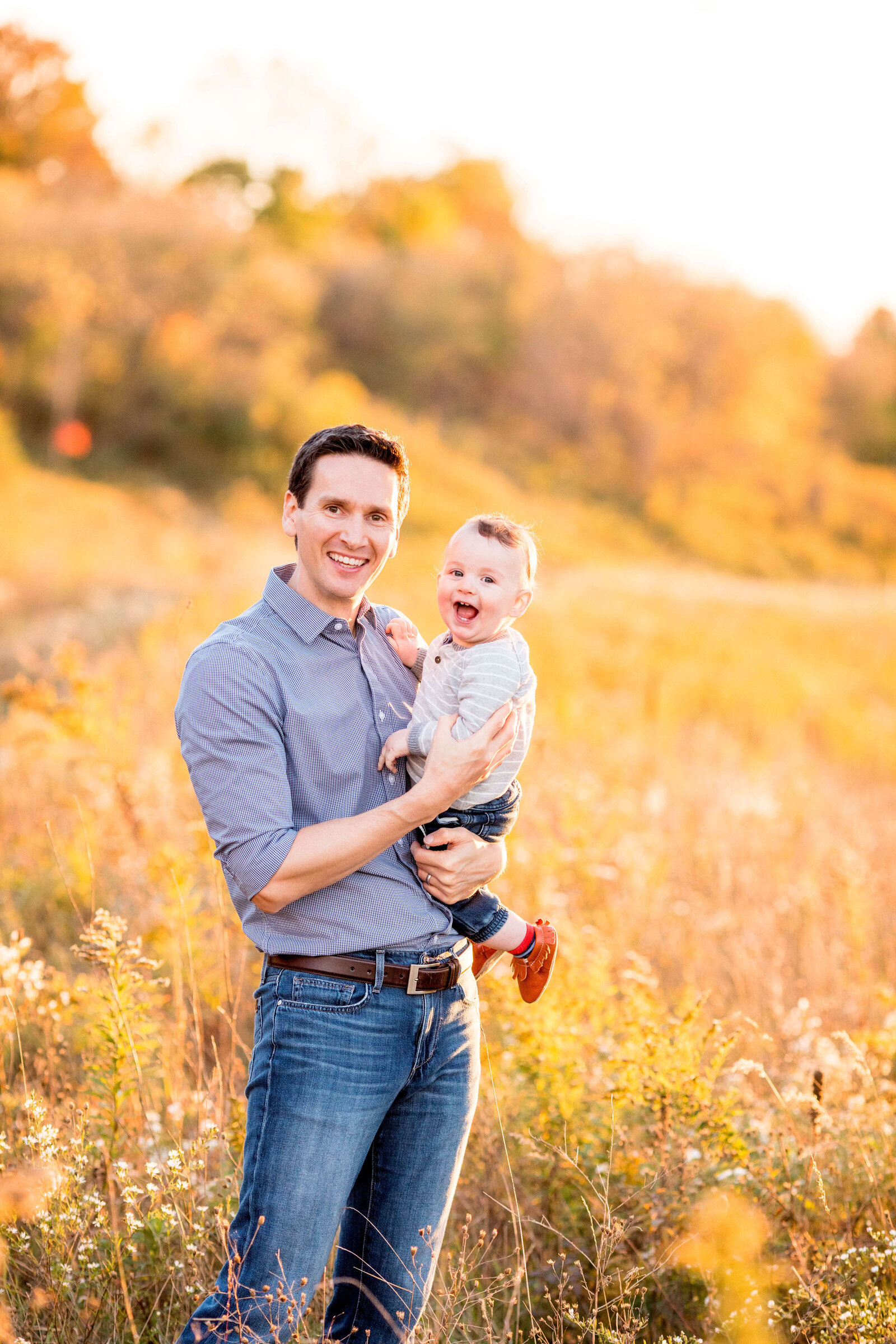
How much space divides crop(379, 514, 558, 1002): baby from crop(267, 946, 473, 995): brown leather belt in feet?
0.77

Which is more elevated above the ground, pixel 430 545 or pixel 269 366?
pixel 269 366

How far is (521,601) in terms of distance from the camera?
3.05m

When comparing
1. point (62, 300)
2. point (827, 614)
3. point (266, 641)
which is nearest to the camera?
point (266, 641)

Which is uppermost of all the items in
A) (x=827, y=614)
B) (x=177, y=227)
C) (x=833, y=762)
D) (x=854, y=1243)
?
(x=177, y=227)

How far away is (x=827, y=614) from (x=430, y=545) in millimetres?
9249

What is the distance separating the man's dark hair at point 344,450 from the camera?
2748mm

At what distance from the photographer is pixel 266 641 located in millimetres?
2582

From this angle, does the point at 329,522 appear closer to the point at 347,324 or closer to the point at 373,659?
the point at 373,659

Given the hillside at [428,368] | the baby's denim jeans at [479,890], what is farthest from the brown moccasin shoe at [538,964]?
the hillside at [428,368]

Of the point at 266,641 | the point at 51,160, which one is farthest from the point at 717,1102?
the point at 51,160

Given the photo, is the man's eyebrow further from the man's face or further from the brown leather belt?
the brown leather belt

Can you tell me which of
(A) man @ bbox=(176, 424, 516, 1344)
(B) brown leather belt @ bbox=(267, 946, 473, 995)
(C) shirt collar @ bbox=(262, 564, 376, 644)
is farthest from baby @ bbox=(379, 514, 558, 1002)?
(C) shirt collar @ bbox=(262, 564, 376, 644)

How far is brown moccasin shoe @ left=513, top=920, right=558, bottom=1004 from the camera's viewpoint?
3061 mm

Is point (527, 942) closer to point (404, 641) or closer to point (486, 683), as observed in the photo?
point (486, 683)
